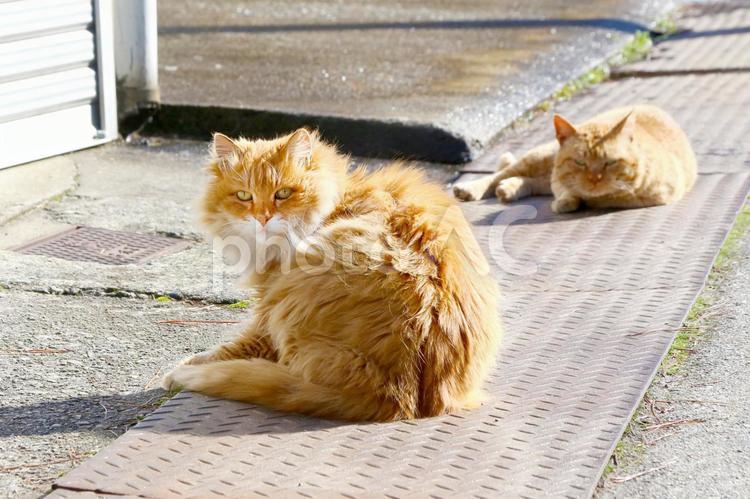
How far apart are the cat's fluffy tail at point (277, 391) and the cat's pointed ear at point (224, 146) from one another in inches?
28.7

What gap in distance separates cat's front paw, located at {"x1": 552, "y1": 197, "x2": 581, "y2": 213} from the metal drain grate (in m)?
2.12

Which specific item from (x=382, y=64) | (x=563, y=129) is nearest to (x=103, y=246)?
(x=563, y=129)

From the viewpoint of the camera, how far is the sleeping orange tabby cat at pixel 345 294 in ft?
9.82

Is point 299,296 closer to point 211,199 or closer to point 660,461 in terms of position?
point 211,199

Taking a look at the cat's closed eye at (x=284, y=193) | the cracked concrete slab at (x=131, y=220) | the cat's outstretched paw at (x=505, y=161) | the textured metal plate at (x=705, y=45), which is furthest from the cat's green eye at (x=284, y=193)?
the textured metal plate at (x=705, y=45)

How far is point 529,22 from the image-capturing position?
9000 mm

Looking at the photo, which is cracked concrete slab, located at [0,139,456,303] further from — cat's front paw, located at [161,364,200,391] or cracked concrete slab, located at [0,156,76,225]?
cat's front paw, located at [161,364,200,391]

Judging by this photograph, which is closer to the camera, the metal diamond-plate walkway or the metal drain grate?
the metal diamond-plate walkway

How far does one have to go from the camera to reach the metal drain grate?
4.39m

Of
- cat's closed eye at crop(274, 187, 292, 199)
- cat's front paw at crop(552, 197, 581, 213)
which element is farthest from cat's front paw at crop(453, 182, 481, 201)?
cat's closed eye at crop(274, 187, 292, 199)

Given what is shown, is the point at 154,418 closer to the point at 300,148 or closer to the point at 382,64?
the point at 300,148

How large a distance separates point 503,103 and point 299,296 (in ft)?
12.8

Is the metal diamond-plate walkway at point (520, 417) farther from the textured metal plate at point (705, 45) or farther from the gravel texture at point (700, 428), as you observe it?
the textured metal plate at point (705, 45)

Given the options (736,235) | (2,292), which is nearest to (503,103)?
(736,235)
